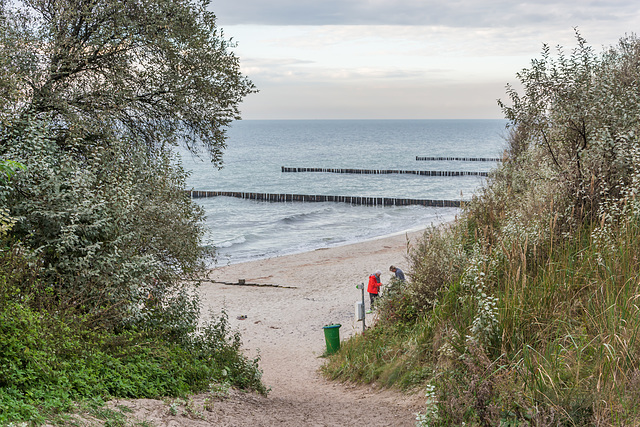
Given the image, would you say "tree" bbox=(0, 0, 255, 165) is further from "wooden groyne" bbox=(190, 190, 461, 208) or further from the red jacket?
"wooden groyne" bbox=(190, 190, 461, 208)

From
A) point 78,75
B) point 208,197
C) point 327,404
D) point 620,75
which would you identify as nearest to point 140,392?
point 327,404

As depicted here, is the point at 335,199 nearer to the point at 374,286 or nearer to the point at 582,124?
the point at 374,286

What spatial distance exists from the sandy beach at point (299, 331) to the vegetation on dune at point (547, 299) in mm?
684

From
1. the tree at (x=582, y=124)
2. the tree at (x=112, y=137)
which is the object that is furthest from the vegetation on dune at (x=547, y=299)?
the tree at (x=112, y=137)

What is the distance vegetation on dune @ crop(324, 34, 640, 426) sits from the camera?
14.6ft

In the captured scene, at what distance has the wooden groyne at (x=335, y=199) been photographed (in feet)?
157

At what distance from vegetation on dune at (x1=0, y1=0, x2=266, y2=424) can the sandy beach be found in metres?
0.79

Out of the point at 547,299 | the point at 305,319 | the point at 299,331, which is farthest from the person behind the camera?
the point at 305,319

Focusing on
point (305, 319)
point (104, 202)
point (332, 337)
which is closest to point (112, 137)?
point (104, 202)

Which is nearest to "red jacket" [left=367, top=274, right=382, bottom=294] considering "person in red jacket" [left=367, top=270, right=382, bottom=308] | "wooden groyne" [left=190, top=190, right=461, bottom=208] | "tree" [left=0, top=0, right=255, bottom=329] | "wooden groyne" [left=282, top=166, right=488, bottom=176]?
"person in red jacket" [left=367, top=270, right=382, bottom=308]

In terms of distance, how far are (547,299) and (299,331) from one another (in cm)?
1056

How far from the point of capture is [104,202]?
22.6 ft

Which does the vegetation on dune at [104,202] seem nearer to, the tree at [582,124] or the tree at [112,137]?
the tree at [112,137]

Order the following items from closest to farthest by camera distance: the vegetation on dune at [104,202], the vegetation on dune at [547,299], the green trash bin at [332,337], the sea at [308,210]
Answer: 1. the vegetation on dune at [547,299]
2. the vegetation on dune at [104,202]
3. the green trash bin at [332,337]
4. the sea at [308,210]
